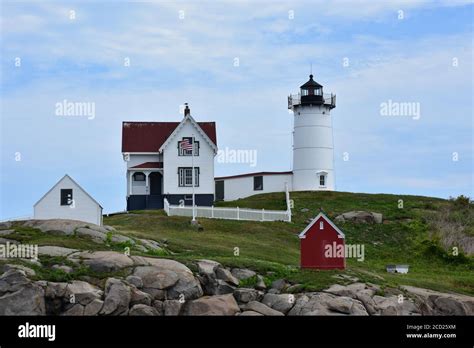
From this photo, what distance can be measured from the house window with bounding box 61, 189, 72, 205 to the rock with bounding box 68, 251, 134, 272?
9926mm

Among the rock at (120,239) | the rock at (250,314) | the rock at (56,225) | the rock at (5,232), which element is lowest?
the rock at (250,314)

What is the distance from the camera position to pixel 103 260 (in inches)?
1267

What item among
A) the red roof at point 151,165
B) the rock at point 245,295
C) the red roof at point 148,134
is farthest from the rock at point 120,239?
the red roof at point 148,134

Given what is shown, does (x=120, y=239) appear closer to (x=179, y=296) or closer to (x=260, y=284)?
(x=179, y=296)

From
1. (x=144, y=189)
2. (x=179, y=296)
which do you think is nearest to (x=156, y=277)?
(x=179, y=296)

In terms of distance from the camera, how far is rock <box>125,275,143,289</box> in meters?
30.8

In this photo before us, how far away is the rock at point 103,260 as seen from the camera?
31.8 metres

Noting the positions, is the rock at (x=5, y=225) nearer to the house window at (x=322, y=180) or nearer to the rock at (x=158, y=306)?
the rock at (x=158, y=306)

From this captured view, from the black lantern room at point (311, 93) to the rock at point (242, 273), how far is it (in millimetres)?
33785
